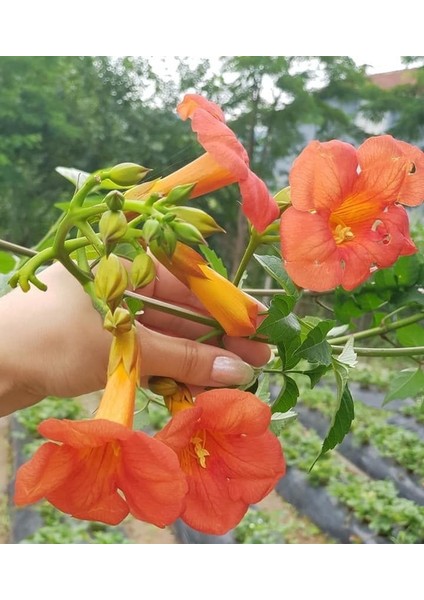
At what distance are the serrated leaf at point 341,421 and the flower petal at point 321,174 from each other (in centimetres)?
14

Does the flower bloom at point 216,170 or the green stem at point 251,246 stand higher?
the flower bloom at point 216,170

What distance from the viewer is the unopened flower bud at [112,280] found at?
14.1 inches

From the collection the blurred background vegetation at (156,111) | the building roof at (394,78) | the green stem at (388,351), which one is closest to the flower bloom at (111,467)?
the green stem at (388,351)

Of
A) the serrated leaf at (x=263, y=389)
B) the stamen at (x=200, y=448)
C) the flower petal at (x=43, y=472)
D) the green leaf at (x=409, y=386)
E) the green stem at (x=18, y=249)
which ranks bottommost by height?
the green leaf at (x=409, y=386)

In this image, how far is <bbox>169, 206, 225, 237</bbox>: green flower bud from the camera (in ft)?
1.19

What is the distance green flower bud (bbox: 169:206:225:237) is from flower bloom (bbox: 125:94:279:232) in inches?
0.8

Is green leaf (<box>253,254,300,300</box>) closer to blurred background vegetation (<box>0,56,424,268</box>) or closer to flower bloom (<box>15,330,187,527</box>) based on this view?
flower bloom (<box>15,330,187,527</box>)

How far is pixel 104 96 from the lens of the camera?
6.12 m

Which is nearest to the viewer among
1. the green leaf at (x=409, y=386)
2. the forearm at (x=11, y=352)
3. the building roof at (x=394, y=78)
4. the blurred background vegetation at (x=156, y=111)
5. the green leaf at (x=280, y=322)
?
the green leaf at (x=280, y=322)

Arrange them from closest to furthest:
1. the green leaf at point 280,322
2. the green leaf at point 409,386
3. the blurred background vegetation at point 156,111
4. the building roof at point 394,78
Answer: the green leaf at point 280,322 → the green leaf at point 409,386 → the blurred background vegetation at point 156,111 → the building roof at point 394,78

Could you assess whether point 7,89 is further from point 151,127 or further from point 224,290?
point 224,290

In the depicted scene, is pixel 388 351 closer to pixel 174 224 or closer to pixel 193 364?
pixel 193 364

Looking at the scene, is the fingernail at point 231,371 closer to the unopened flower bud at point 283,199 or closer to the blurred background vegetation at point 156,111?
the unopened flower bud at point 283,199

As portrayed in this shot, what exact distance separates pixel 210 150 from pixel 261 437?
0.16 m
